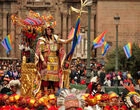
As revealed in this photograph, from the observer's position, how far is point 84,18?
168 feet

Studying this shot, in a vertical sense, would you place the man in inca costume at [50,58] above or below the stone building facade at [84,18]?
above

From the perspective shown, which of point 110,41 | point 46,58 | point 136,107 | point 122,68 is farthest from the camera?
point 110,41

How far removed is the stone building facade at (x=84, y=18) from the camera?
49562mm

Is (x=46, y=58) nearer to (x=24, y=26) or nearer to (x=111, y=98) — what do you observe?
(x=24, y=26)

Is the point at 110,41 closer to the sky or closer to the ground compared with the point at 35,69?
closer to the ground

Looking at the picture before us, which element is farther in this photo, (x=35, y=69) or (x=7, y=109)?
(x=35, y=69)

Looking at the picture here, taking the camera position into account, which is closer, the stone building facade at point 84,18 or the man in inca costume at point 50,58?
the man in inca costume at point 50,58

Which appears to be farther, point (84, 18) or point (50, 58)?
point (84, 18)

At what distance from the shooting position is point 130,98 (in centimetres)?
1074

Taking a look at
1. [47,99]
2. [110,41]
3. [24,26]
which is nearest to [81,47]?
[110,41]

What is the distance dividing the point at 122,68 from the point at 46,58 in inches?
962

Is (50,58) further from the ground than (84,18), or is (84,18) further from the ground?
(50,58)

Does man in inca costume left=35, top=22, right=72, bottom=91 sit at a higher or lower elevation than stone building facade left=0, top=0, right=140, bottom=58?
higher

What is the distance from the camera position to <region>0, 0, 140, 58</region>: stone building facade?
49.6 meters
